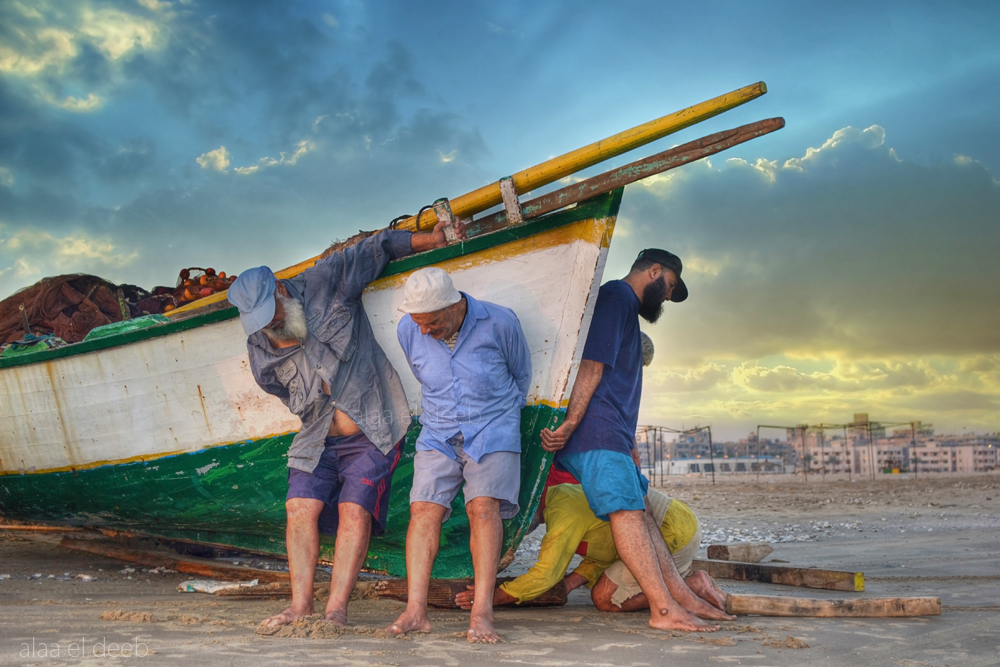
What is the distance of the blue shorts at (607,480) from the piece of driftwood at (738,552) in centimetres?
212

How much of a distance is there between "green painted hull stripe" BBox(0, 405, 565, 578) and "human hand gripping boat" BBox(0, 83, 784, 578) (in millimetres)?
10

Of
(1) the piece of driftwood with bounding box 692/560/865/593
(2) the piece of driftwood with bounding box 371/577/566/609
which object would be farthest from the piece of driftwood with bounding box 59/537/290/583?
(1) the piece of driftwood with bounding box 692/560/865/593

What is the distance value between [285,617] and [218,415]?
175cm

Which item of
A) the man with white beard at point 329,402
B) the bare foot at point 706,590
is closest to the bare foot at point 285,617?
the man with white beard at point 329,402

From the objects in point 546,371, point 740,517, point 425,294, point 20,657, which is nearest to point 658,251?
point 546,371

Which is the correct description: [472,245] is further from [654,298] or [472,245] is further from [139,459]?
[139,459]

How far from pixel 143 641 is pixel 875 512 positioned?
10148mm

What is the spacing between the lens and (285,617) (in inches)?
122

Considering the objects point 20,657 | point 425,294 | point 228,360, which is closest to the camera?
point 20,657

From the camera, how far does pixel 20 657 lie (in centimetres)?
254

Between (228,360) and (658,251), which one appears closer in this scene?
(658,251)

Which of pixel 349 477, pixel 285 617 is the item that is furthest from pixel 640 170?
pixel 285 617

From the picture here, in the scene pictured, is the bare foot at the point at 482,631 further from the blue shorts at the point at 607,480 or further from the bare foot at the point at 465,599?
the blue shorts at the point at 607,480

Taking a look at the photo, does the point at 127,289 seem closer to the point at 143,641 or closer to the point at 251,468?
the point at 251,468
